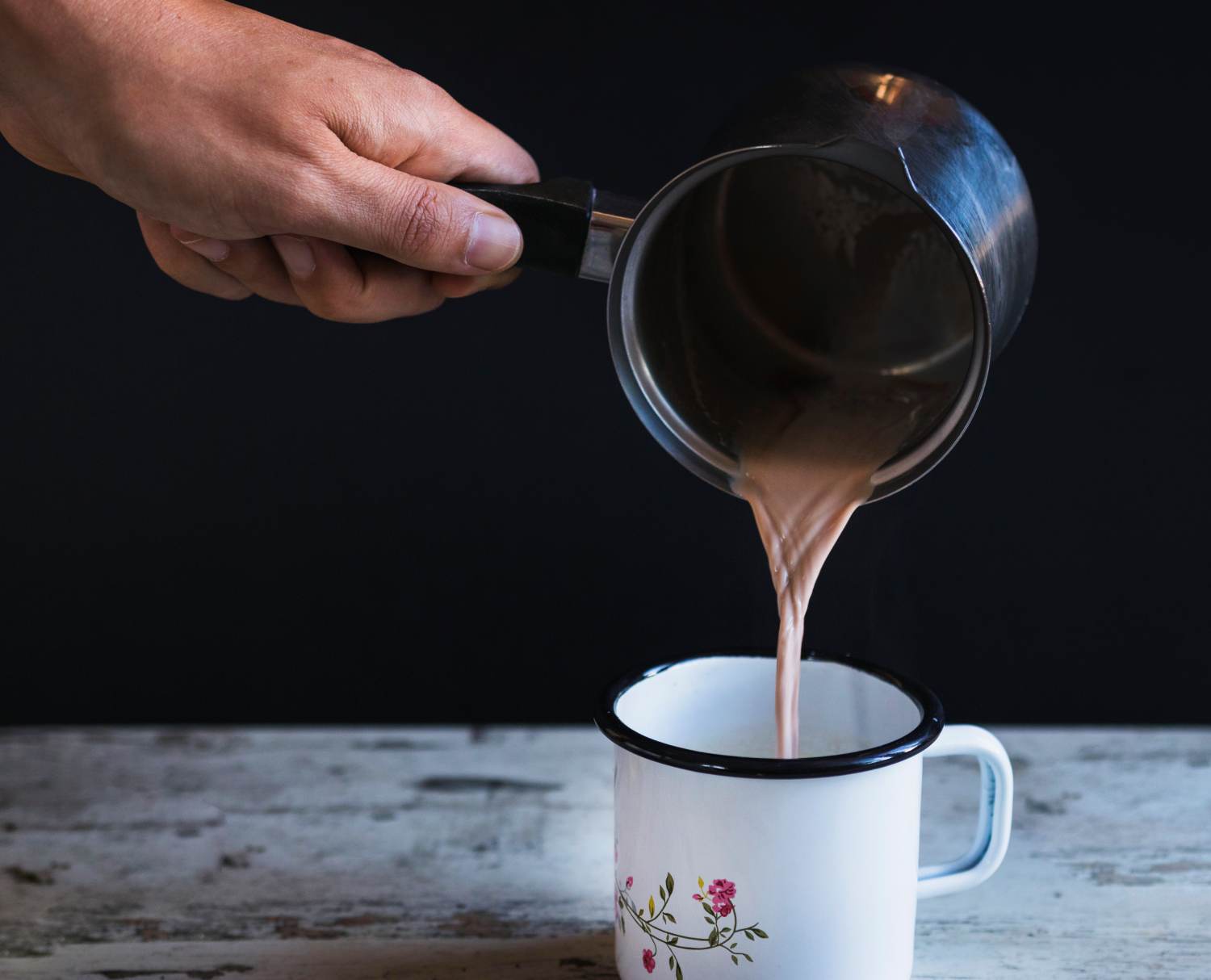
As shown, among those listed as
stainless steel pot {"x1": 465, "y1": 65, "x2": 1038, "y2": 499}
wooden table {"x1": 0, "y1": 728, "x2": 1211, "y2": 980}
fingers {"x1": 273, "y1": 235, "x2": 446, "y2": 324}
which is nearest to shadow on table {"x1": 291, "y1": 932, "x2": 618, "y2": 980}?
wooden table {"x1": 0, "y1": 728, "x2": 1211, "y2": 980}

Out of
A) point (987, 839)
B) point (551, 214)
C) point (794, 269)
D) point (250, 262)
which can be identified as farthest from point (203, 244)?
point (987, 839)

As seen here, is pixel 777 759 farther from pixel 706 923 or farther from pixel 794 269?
pixel 794 269

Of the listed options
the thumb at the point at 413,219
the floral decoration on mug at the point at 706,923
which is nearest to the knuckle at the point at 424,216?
the thumb at the point at 413,219

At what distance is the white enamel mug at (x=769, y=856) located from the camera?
679 millimetres

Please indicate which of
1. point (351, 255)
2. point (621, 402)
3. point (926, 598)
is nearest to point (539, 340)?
point (621, 402)

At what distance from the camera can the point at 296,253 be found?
89cm

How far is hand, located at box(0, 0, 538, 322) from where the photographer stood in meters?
0.75

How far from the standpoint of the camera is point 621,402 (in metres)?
1.23

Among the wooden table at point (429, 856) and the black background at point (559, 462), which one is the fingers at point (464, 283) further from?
the wooden table at point (429, 856)

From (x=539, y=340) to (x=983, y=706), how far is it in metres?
0.57

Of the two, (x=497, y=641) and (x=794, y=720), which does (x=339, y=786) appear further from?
(x=794, y=720)

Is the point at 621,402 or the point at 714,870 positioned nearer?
the point at 714,870

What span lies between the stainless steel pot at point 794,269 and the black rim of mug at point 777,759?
0.50 feet

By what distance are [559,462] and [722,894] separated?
0.61 metres
